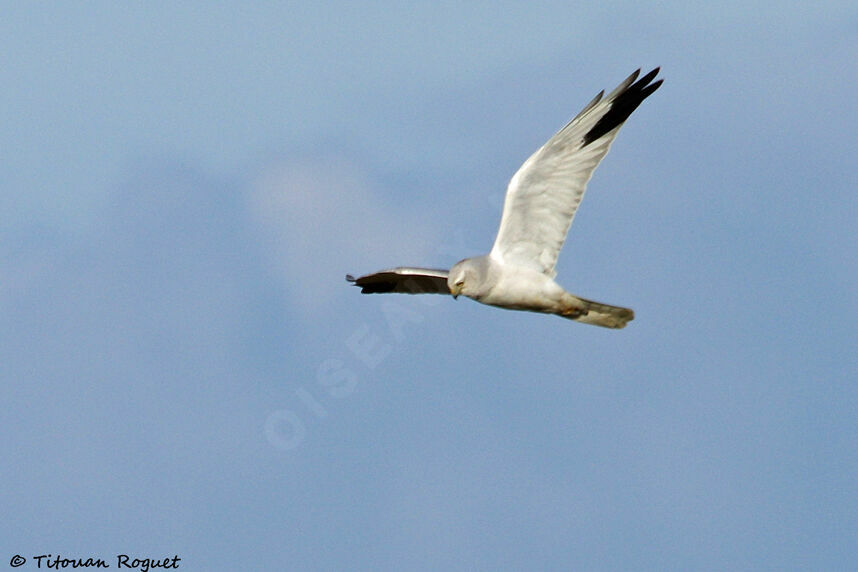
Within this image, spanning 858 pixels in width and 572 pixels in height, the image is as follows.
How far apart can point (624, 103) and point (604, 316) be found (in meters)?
2.53

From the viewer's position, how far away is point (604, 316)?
21.3 m

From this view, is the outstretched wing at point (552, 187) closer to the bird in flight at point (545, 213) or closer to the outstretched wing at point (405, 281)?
the bird in flight at point (545, 213)

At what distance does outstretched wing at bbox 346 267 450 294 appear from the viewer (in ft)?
70.8

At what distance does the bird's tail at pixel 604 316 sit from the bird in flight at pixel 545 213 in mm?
259

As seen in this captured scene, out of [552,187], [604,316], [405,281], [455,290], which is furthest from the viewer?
[405,281]

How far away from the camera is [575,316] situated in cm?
2112

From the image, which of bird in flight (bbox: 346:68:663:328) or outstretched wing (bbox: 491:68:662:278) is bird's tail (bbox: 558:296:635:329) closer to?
bird in flight (bbox: 346:68:663:328)

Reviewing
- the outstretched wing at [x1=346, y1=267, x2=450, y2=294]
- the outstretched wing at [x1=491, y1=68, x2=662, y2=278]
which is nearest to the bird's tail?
the outstretched wing at [x1=491, y1=68, x2=662, y2=278]

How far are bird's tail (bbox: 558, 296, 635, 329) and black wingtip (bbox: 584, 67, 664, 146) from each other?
198cm

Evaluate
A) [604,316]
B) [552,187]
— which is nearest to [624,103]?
[552,187]

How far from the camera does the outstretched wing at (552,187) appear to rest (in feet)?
66.9

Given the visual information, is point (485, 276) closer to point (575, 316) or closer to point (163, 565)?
point (575, 316)

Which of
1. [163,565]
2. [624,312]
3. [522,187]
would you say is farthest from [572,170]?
[163,565]

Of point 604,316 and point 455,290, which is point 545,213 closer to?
point 455,290
